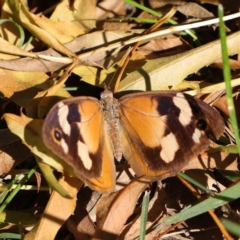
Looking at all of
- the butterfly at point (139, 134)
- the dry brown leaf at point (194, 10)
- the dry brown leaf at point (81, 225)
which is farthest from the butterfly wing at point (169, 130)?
the dry brown leaf at point (194, 10)

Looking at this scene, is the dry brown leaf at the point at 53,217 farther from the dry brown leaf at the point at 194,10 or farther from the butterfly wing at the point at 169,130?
the dry brown leaf at the point at 194,10

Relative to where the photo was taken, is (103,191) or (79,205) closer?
(103,191)

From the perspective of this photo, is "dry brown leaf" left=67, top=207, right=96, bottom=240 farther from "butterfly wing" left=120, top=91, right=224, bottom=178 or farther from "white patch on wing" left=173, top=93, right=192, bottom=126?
"white patch on wing" left=173, top=93, right=192, bottom=126

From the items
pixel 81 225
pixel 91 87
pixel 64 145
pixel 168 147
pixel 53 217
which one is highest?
pixel 64 145

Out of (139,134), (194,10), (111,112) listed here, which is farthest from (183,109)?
(194,10)

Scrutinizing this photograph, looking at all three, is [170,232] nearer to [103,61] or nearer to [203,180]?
[203,180]

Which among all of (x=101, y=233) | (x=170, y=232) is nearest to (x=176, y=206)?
(x=170, y=232)

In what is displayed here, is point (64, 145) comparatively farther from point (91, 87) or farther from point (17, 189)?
point (91, 87)
